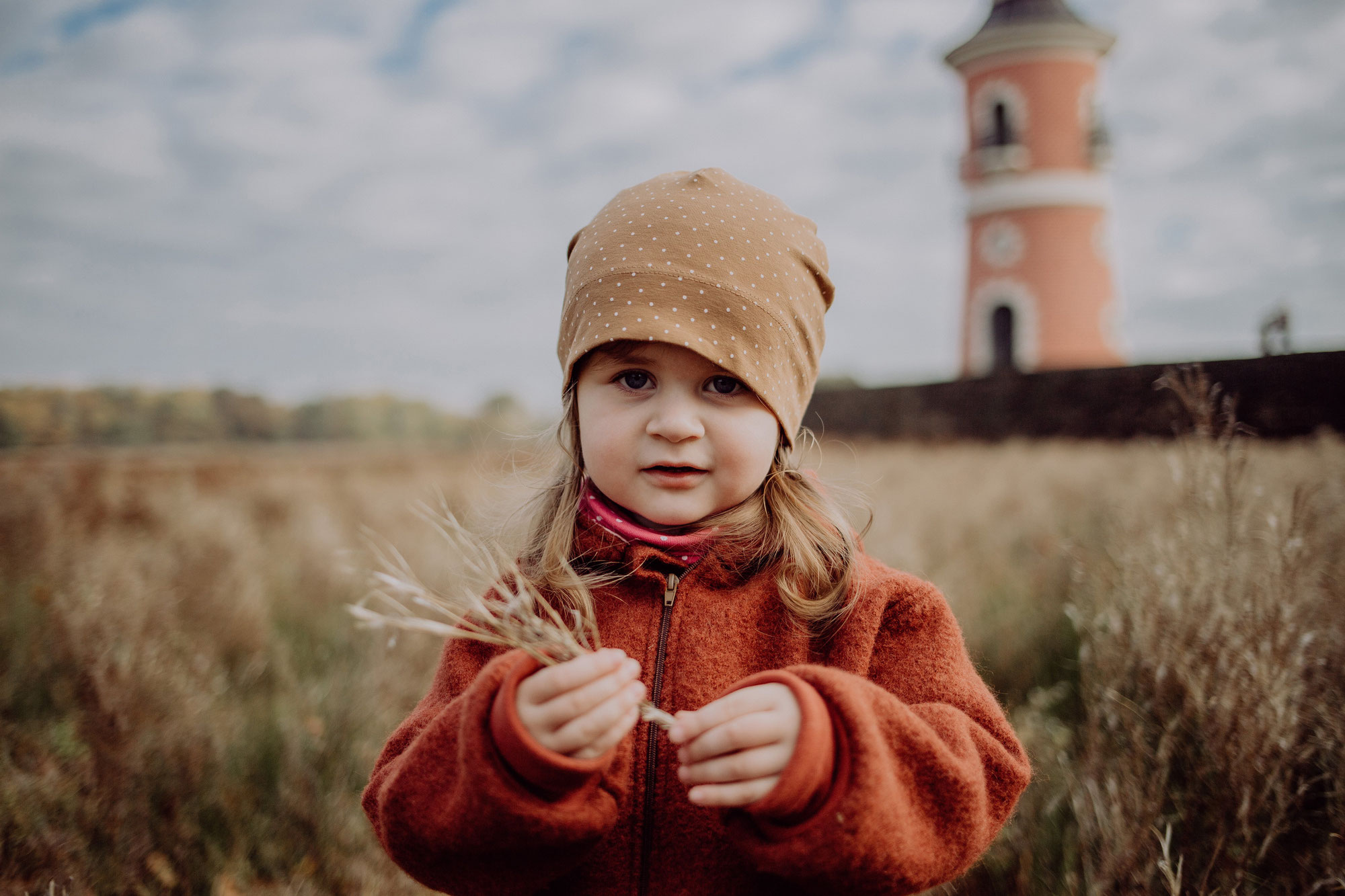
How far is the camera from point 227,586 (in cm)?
407

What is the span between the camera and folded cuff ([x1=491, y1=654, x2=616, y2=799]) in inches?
41.4

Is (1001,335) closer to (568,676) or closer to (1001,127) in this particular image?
(1001,127)

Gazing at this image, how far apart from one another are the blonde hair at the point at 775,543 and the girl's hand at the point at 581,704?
0.90 feet

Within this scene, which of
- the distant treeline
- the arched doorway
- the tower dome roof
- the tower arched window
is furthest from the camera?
the tower arched window

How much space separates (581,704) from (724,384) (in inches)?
27.7

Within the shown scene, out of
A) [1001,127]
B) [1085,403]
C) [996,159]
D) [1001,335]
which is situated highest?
[1001,127]

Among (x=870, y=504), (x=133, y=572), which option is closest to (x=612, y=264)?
(x=870, y=504)

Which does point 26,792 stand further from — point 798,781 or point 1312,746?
point 1312,746

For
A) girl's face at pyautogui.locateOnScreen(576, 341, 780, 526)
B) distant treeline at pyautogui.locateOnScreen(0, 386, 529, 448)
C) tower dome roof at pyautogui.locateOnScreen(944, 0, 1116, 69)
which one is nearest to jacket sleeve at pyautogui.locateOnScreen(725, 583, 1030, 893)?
girl's face at pyautogui.locateOnScreen(576, 341, 780, 526)

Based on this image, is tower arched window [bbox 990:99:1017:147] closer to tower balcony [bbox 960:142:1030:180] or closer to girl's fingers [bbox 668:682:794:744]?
tower balcony [bbox 960:142:1030:180]

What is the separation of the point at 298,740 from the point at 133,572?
1850 millimetres

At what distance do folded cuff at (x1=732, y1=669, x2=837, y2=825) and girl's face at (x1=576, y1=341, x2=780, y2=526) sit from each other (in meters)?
0.46

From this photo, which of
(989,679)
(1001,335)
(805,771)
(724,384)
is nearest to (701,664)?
(805,771)

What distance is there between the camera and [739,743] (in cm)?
106
